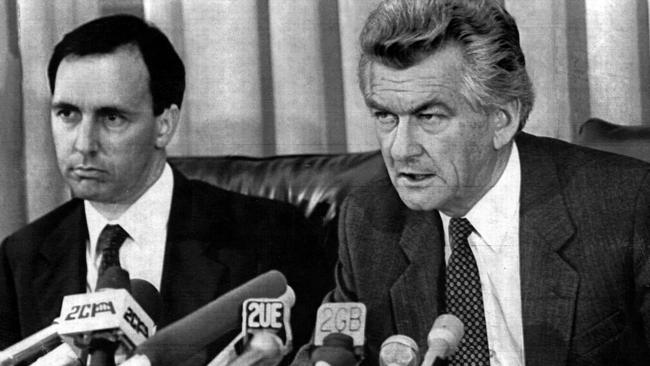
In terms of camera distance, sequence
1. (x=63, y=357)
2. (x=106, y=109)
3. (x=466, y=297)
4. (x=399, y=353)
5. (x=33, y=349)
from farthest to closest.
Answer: (x=106, y=109), (x=466, y=297), (x=33, y=349), (x=63, y=357), (x=399, y=353)

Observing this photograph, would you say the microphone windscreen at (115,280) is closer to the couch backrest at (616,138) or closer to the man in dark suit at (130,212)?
the man in dark suit at (130,212)

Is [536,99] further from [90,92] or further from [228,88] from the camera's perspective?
[90,92]

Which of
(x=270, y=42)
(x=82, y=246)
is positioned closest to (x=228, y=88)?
(x=270, y=42)

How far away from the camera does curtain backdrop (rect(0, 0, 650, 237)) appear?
1660 millimetres

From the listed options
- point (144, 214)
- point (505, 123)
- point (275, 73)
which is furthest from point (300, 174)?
point (505, 123)

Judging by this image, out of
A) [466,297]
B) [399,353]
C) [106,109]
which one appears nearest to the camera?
[399,353]

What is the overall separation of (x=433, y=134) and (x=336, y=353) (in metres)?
0.44

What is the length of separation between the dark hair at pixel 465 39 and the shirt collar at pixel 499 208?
0.41 feet

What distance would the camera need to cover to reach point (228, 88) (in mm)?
1754

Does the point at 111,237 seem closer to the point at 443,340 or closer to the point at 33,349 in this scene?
the point at 33,349

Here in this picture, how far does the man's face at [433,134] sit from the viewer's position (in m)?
1.50

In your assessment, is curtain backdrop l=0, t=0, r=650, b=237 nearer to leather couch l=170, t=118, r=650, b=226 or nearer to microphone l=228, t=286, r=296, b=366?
leather couch l=170, t=118, r=650, b=226

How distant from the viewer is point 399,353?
1183 mm

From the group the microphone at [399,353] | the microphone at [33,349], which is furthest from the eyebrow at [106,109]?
the microphone at [399,353]
